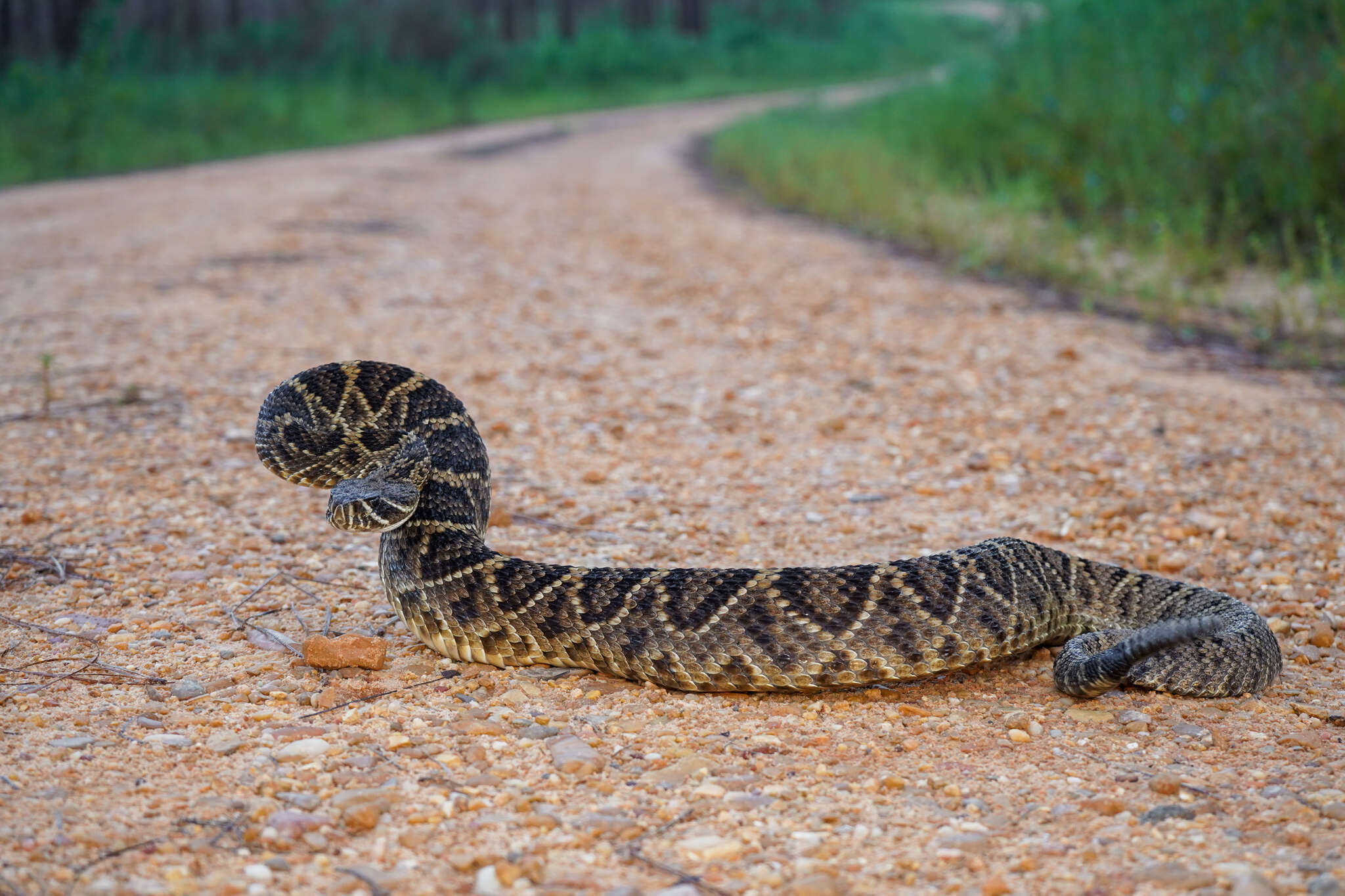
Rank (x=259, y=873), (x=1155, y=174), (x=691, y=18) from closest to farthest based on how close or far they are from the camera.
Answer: (x=259, y=873) → (x=1155, y=174) → (x=691, y=18)

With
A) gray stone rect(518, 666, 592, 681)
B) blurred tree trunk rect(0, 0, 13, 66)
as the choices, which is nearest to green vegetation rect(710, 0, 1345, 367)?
gray stone rect(518, 666, 592, 681)

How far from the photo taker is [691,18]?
186ft

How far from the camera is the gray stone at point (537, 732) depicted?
3.79 meters

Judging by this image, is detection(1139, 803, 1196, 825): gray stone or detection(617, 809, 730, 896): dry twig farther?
detection(1139, 803, 1196, 825): gray stone

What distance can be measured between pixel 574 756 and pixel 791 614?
38.6 inches

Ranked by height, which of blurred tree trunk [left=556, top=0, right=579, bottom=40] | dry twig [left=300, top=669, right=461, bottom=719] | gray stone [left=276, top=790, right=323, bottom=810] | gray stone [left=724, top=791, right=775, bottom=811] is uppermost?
blurred tree trunk [left=556, top=0, right=579, bottom=40]

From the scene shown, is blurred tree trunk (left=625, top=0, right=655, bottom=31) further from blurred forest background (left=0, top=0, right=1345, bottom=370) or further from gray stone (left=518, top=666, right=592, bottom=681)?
gray stone (left=518, top=666, right=592, bottom=681)

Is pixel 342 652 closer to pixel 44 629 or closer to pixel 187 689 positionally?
pixel 187 689

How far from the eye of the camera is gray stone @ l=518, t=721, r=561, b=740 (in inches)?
149

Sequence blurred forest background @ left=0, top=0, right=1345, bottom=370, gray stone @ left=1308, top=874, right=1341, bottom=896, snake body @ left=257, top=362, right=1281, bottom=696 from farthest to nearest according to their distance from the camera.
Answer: blurred forest background @ left=0, top=0, right=1345, bottom=370 < snake body @ left=257, top=362, right=1281, bottom=696 < gray stone @ left=1308, top=874, right=1341, bottom=896

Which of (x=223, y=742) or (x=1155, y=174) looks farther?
(x=1155, y=174)

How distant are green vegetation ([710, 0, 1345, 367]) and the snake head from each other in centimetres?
673

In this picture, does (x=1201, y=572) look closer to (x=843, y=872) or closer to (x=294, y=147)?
(x=843, y=872)

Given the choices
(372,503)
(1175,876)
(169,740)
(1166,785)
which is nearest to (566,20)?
(372,503)
